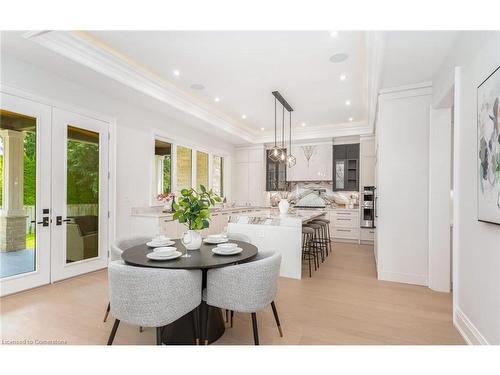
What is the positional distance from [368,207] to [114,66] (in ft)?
18.0

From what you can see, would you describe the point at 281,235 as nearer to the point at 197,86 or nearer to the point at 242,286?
the point at 242,286

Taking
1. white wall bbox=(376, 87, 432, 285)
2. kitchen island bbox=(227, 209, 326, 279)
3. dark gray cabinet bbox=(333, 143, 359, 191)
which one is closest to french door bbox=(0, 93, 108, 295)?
kitchen island bbox=(227, 209, 326, 279)

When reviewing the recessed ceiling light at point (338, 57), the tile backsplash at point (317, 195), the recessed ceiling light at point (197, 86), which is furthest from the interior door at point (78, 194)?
the tile backsplash at point (317, 195)

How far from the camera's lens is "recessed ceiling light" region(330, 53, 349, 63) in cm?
331

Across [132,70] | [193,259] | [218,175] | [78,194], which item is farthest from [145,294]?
[218,175]

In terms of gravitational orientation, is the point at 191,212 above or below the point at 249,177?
below

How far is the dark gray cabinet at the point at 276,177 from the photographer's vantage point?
7.58m

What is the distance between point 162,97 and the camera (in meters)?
4.31

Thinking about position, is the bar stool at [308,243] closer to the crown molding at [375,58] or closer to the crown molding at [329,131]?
the crown molding at [375,58]

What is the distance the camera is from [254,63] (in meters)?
3.55

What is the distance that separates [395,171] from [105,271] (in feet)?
15.2

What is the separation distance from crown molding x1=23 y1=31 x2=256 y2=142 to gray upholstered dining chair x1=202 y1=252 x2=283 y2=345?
9.85 ft

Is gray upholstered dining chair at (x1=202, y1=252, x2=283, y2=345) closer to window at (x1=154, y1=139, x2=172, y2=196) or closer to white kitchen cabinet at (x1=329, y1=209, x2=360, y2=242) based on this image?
window at (x1=154, y1=139, x2=172, y2=196)
